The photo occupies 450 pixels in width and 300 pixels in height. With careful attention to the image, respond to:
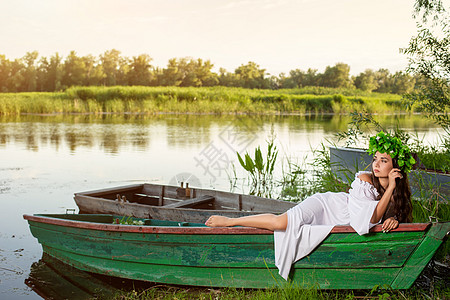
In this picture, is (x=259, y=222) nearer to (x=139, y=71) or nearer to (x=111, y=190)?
(x=111, y=190)

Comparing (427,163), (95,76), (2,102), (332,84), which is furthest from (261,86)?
(427,163)

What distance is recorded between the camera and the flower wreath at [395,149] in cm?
333

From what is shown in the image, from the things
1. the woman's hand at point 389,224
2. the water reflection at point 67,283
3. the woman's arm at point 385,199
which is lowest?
the water reflection at point 67,283

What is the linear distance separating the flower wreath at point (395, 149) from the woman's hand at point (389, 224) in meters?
0.38

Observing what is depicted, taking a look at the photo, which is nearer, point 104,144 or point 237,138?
point 104,144

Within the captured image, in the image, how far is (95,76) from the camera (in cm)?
5450

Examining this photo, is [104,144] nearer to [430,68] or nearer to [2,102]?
[430,68]

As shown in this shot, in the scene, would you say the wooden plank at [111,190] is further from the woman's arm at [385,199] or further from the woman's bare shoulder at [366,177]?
the woman's arm at [385,199]

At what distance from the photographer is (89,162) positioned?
11.9 m

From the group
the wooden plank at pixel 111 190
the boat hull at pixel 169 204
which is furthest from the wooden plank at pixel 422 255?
the wooden plank at pixel 111 190

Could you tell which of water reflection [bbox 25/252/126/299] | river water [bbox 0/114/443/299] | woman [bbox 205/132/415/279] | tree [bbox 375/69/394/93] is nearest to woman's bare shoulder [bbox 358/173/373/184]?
woman [bbox 205/132/415/279]

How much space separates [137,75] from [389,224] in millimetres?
54875

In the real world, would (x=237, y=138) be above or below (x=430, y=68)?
below

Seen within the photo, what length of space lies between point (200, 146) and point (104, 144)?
3260mm
